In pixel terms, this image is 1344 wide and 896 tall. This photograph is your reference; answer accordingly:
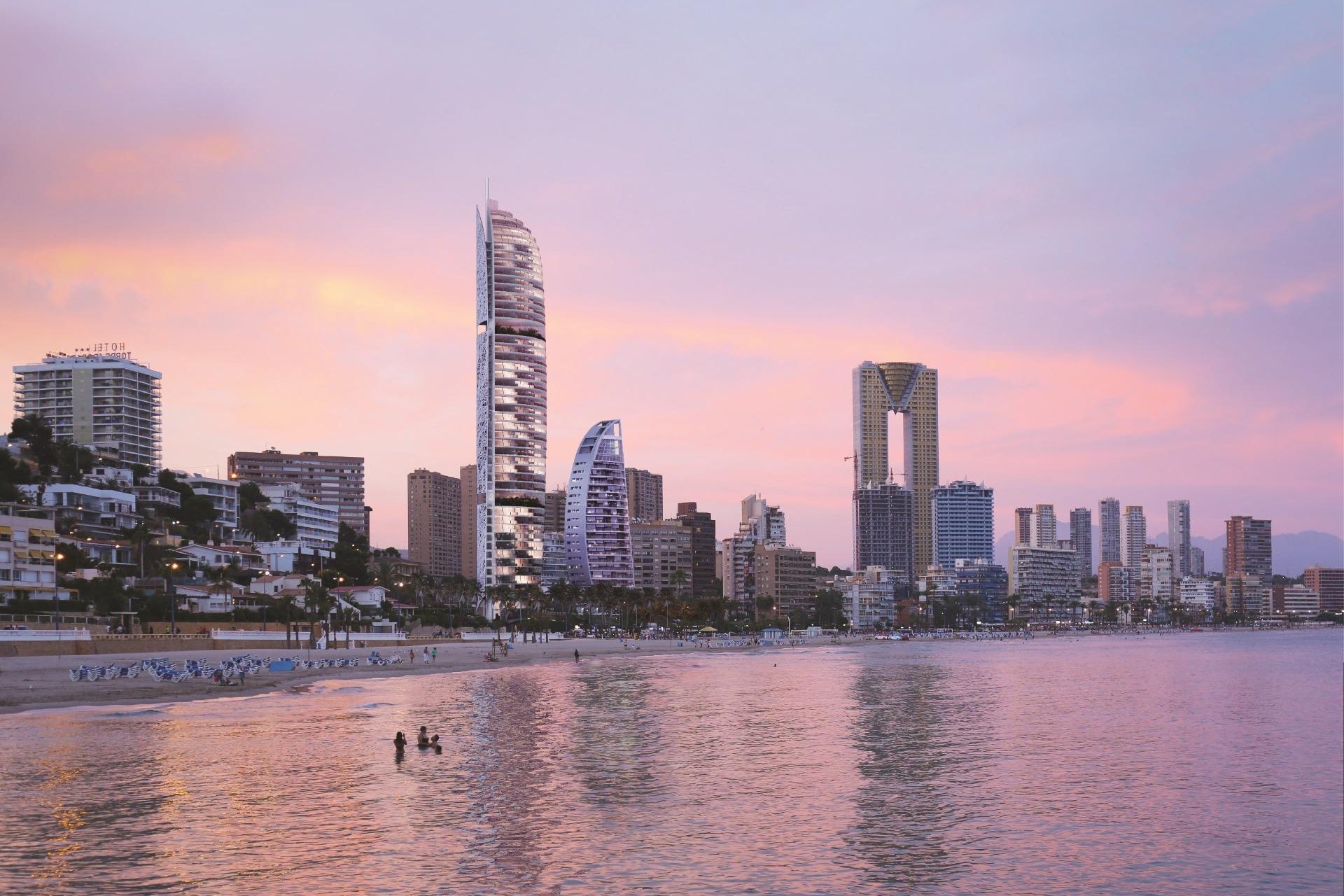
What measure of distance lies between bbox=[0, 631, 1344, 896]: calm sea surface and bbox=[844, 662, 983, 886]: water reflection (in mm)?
152

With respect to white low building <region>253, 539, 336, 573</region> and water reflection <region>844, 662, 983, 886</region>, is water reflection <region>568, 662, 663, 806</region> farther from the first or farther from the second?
white low building <region>253, 539, 336, 573</region>

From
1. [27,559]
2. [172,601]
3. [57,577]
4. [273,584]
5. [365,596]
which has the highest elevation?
[27,559]

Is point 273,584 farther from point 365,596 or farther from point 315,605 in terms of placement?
point 315,605

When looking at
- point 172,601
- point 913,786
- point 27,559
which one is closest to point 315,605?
point 172,601

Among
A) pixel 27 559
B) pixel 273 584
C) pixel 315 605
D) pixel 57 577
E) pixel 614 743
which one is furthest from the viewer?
pixel 273 584

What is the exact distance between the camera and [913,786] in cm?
4253

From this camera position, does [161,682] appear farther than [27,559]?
No

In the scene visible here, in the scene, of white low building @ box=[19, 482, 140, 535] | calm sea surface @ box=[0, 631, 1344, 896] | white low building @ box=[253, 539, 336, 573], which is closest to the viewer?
calm sea surface @ box=[0, 631, 1344, 896]

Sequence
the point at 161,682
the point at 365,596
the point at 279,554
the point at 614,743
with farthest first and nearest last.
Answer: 1. the point at 279,554
2. the point at 365,596
3. the point at 161,682
4. the point at 614,743

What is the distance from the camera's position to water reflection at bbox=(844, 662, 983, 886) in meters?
→ 30.9

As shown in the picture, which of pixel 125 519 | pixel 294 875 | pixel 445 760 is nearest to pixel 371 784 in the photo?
pixel 445 760

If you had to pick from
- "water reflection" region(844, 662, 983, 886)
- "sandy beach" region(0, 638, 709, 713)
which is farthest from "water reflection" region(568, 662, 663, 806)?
"sandy beach" region(0, 638, 709, 713)

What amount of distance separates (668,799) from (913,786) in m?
9.21

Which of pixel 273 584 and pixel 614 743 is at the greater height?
pixel 273 584
